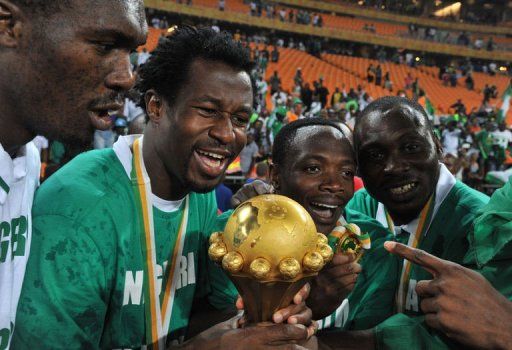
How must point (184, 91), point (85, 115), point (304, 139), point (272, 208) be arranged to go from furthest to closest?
point (304, 139), point (184, 91), point (85, 115), point (272, 208)

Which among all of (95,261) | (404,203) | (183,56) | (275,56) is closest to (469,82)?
(275,56)

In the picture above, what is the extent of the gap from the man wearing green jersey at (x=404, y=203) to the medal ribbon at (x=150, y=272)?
2.63ft

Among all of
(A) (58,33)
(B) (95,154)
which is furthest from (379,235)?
(A) (58,33)

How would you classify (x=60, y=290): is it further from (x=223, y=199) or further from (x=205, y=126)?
(x=223, y=199)

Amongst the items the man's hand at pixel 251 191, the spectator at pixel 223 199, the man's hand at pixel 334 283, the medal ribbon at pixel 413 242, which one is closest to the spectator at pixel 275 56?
the spectator at pixel 223 199

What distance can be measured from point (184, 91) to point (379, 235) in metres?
1.07

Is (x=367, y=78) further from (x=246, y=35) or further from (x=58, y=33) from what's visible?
(x=58, y=33)

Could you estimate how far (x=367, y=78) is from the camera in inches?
1028

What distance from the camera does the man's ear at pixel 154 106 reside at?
1917mm

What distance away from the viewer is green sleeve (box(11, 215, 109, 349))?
4.68 feet

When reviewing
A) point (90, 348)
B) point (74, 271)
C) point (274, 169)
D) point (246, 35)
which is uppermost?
point (246, 35)

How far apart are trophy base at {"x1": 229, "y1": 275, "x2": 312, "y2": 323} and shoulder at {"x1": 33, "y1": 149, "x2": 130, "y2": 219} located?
0.52 m

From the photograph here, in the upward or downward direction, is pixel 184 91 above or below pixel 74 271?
above

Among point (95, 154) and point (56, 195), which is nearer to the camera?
point (56, 195)
